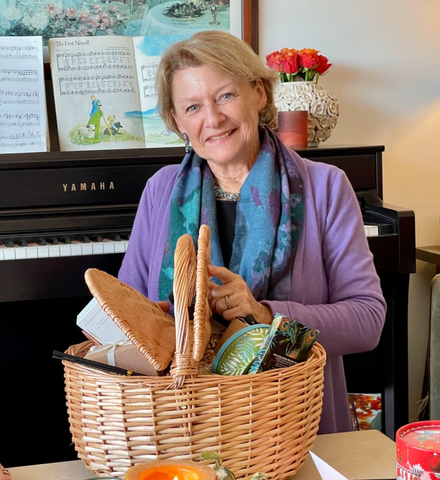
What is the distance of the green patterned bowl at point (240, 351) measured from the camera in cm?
87

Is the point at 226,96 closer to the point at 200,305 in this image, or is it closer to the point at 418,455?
the point at 200,305

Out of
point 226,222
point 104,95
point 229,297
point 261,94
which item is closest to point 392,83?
point 104,95

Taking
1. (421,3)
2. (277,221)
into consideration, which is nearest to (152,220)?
(277,221)

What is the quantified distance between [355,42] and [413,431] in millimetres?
2338

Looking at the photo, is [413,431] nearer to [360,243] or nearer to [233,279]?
[233,279]

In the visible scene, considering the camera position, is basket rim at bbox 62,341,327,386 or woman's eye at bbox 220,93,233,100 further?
woman's eye at bbox 220,93,233,100

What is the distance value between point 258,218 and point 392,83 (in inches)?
61.1

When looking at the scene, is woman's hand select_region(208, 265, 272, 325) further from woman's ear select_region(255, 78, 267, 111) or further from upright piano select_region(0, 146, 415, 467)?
upright piano select_region(0, 146, 415, 467)

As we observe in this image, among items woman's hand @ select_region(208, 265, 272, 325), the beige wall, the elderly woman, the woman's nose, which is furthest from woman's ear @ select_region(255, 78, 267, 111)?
the beige wall

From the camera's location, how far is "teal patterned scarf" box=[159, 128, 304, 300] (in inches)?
56.7

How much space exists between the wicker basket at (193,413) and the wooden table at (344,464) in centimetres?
7

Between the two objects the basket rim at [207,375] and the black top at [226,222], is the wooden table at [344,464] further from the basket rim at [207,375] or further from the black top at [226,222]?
the black top at [226,222]

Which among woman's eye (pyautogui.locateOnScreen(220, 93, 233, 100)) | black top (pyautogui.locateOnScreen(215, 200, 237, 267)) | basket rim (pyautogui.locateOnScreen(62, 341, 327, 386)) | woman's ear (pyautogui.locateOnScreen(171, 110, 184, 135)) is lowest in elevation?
basket rim (pyautogui.locateOnScreen(62, 341, 327, 386))

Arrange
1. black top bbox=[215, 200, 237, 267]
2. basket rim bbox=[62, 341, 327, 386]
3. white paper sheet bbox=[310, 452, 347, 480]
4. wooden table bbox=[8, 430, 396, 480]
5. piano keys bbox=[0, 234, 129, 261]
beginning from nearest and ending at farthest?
1. white paper sheet bbox=[310, 452, 347, 480]
2. basket rim bbox=[62, 341, 327, 386]
3. wooden table bbox=[8, 430, 396, 480]
4. black top bbox=[215, 200, 237, 267]
5. piano keys bbox=[0, 234, 129, 261]
